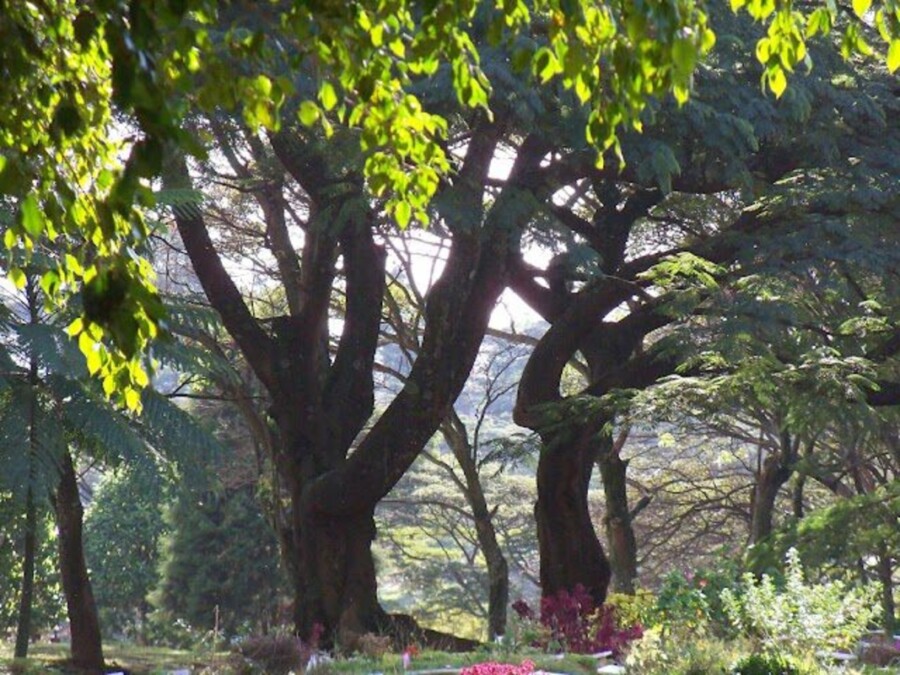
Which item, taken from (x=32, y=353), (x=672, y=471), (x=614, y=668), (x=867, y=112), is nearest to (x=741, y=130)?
(x=867, y=112)

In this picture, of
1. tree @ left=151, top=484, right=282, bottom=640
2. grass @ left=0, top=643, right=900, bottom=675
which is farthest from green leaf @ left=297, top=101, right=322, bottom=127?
tree @ left=151, top=484, right=282, bottom=640

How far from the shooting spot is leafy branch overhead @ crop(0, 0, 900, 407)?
333cm

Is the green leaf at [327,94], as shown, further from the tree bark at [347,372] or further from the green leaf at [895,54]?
the tree bark at [347,372]

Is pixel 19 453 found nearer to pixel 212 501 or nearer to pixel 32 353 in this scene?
pixel 32 353

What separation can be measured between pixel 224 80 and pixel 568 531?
1396 centimetres

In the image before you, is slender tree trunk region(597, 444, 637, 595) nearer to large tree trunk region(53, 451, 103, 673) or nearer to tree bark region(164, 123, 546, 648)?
tree bark region(164, 123, 546, 648)

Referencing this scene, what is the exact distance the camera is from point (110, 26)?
121 inches

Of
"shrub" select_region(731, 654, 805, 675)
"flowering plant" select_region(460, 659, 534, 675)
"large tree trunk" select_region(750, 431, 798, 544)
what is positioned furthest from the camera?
"large tree trunk" select_region(750, 431, 798, 544)

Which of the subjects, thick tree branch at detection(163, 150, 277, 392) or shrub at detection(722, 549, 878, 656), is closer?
shrub at detection(722, 549, 878, 656)

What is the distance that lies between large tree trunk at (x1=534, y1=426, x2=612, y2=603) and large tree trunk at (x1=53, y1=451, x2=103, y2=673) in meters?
5.70

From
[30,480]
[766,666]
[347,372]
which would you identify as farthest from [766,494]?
[766,666]

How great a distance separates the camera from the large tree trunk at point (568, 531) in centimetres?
1739

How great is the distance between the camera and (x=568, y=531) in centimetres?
1756

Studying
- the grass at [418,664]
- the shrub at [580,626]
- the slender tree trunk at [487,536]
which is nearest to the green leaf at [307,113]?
the grass at [418,664]
